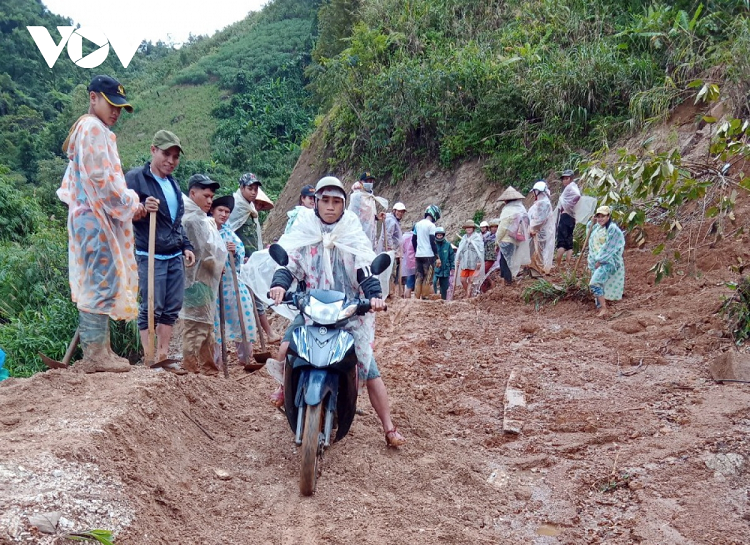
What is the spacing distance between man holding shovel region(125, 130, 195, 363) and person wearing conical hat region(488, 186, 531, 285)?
7751 millimetres

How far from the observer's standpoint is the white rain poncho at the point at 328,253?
4547 millimetres

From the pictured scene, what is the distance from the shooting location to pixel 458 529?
11.8 feet

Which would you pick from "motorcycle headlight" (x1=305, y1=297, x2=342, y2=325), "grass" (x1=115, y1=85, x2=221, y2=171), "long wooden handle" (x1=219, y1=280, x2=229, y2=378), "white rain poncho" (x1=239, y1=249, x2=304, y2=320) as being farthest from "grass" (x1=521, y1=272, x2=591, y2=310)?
"grass" (x1=115, y1=85, x2=221, y2=171)

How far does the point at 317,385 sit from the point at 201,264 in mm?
2478

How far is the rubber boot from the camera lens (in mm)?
4824

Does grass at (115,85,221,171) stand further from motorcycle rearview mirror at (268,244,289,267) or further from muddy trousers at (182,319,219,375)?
motorcycle rearview mirror at (268,244,289,267)

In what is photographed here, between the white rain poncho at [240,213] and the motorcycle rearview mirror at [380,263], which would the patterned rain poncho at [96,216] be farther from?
the white rain poncho at [240,213]

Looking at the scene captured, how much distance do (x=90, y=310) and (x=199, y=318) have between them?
4.23ft

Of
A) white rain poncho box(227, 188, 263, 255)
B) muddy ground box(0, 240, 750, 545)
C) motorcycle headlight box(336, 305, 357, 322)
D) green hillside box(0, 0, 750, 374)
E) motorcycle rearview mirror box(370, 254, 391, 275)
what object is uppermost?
green hillside box(0, 0, 750, 374)

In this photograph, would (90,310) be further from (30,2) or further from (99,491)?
(30,2)

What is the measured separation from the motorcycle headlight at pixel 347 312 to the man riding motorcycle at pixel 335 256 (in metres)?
0.34

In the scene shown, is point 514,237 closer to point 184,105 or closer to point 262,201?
point 262,201

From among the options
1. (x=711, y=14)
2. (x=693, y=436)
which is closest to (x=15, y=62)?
(x=711, y=14)

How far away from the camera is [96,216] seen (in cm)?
472
